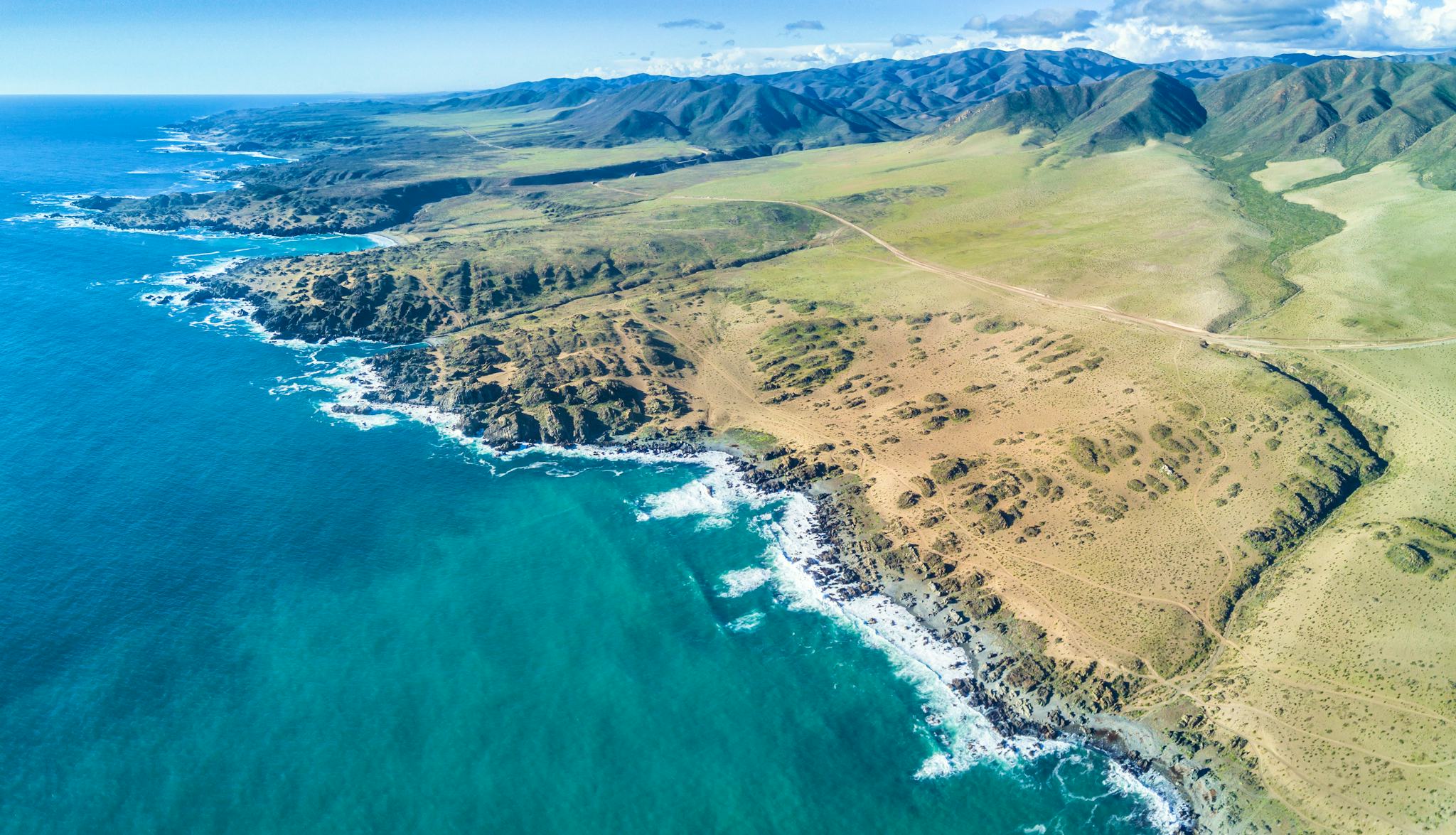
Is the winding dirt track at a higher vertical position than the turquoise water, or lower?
higher

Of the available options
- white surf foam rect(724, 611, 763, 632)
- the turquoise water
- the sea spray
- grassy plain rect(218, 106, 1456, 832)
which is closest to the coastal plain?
grassy plain rect(218, 106, 1456, 832)

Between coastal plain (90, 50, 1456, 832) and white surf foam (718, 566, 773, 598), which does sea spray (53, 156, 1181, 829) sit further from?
coastal plain (90, 50, 1456, 832)

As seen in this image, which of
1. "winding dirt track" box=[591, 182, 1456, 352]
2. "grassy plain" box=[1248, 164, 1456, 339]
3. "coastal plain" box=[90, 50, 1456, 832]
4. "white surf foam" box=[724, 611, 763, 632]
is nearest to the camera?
"coastal plain" box=[90, 50, 1456, 832]

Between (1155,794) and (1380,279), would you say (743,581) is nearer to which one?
(1155,794)

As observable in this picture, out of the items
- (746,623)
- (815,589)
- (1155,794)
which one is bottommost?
(1155,794)

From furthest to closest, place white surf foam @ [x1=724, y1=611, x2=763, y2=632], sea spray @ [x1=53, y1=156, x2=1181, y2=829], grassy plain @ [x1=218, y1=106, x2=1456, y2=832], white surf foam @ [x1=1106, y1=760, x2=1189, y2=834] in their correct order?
white surf foam @ [x1=724, y1=611, x2=763, y2=632]
grassy plain @ [x1=218, y1=106, x2=1456, y2=832]
sea spray @ [x1=53, y1=156, x2=1181, y2=829]
white surf foam @ [x1=1106, y1=760, x2=1189, y2=834]

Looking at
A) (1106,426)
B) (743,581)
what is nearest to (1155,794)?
(743,581)

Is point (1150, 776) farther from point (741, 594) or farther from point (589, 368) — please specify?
point (589, 368)

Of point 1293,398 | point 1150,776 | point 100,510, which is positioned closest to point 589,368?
point 100,510
